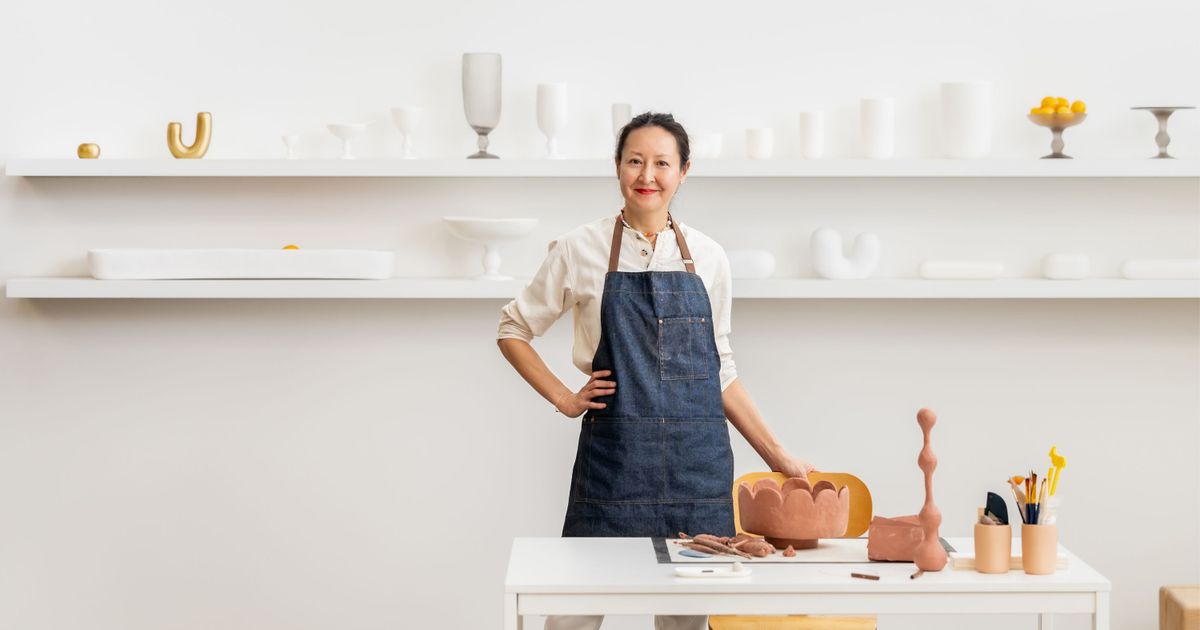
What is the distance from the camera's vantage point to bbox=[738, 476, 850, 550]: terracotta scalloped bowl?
243cm

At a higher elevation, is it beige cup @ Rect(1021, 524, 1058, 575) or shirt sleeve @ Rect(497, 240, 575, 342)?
shirt sleeve @ Rect(497, 240, 575, 342)

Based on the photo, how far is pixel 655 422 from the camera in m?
2.80

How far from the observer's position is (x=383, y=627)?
3984 mm

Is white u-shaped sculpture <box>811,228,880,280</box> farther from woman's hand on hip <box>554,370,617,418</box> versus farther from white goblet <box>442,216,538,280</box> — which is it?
woman's hand on hip <box>554,370,617,418</box>

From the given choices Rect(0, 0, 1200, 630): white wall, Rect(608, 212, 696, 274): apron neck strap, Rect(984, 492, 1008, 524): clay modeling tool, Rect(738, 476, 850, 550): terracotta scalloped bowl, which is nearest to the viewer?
Rect(984, 492, 1008, 524): clay modeling tool
